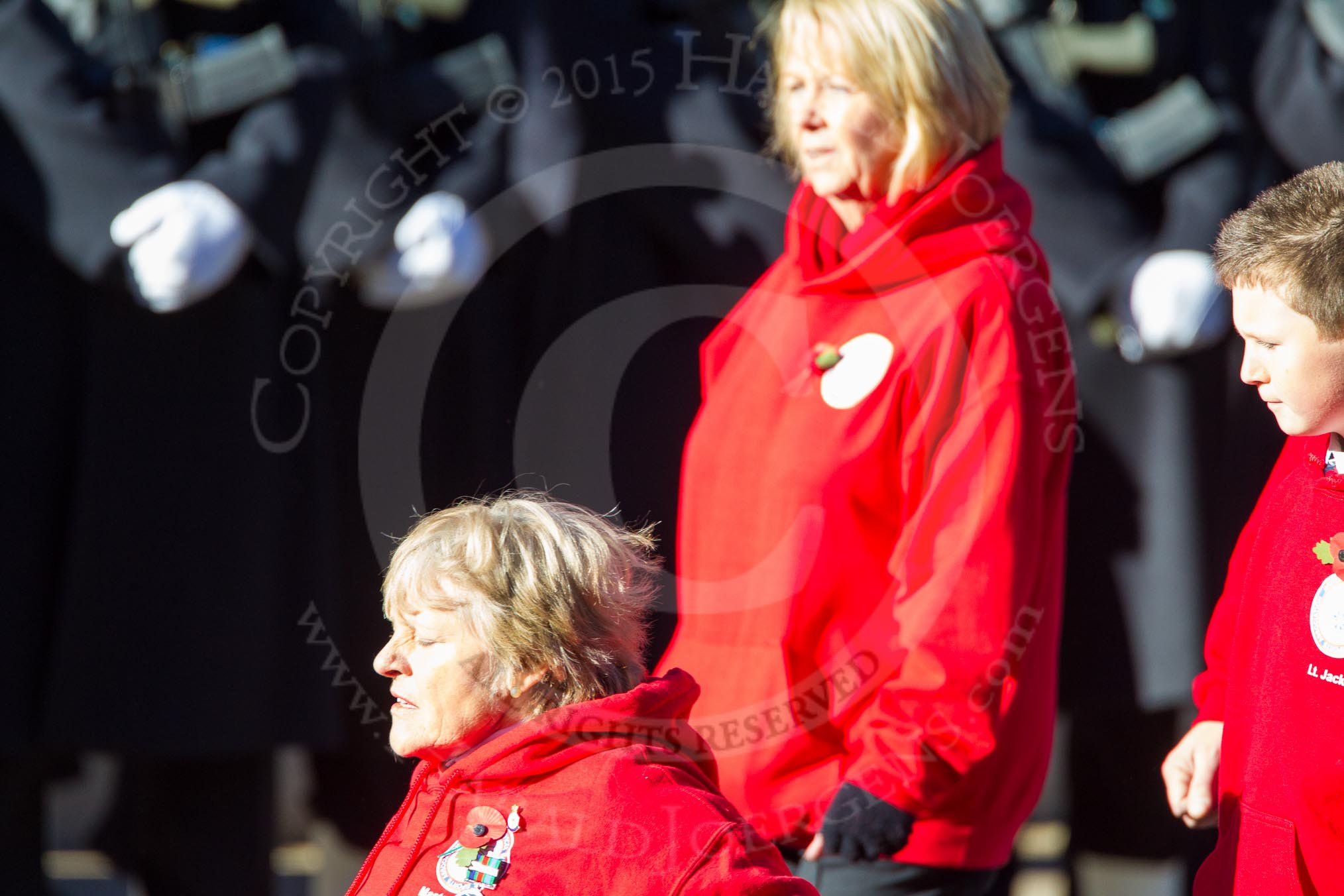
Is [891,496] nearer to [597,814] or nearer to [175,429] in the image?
[597,814]

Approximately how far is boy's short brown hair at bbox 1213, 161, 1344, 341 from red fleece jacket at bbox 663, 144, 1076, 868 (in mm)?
332

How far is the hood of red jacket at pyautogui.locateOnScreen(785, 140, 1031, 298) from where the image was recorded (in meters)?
1.79

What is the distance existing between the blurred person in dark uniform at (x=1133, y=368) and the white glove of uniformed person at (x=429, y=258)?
91 centimetres

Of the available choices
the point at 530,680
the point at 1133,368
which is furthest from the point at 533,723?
the point at 1133,368

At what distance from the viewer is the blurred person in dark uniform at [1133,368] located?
2674mm

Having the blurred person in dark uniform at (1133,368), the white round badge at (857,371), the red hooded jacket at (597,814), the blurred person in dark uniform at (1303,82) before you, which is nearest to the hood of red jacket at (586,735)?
the red hooded jacket at (597,814)

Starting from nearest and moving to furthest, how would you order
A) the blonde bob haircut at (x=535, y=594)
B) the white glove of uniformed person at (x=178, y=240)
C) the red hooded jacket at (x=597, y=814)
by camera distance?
the red hooded jacket at (x=597, y=814), the blonde bob haircut at (x=535, y=594), the white glove of uniformed person at (x=178, y=240)

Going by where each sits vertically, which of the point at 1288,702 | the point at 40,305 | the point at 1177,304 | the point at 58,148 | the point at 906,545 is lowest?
the point at 1288,702

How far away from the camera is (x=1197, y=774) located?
1.60 meters

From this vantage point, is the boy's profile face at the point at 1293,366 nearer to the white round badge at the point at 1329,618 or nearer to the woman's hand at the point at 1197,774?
the white round badge at the point at 1329,618

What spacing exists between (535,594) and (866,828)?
47 cm

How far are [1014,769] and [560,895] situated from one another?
59cm

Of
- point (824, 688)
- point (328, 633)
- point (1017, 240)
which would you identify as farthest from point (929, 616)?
point (328, 633)

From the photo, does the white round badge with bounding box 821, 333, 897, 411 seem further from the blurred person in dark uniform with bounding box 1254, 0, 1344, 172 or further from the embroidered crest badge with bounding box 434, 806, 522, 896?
the blurred person in dark uniform with bounding box 1254, 0, 1344, 172
